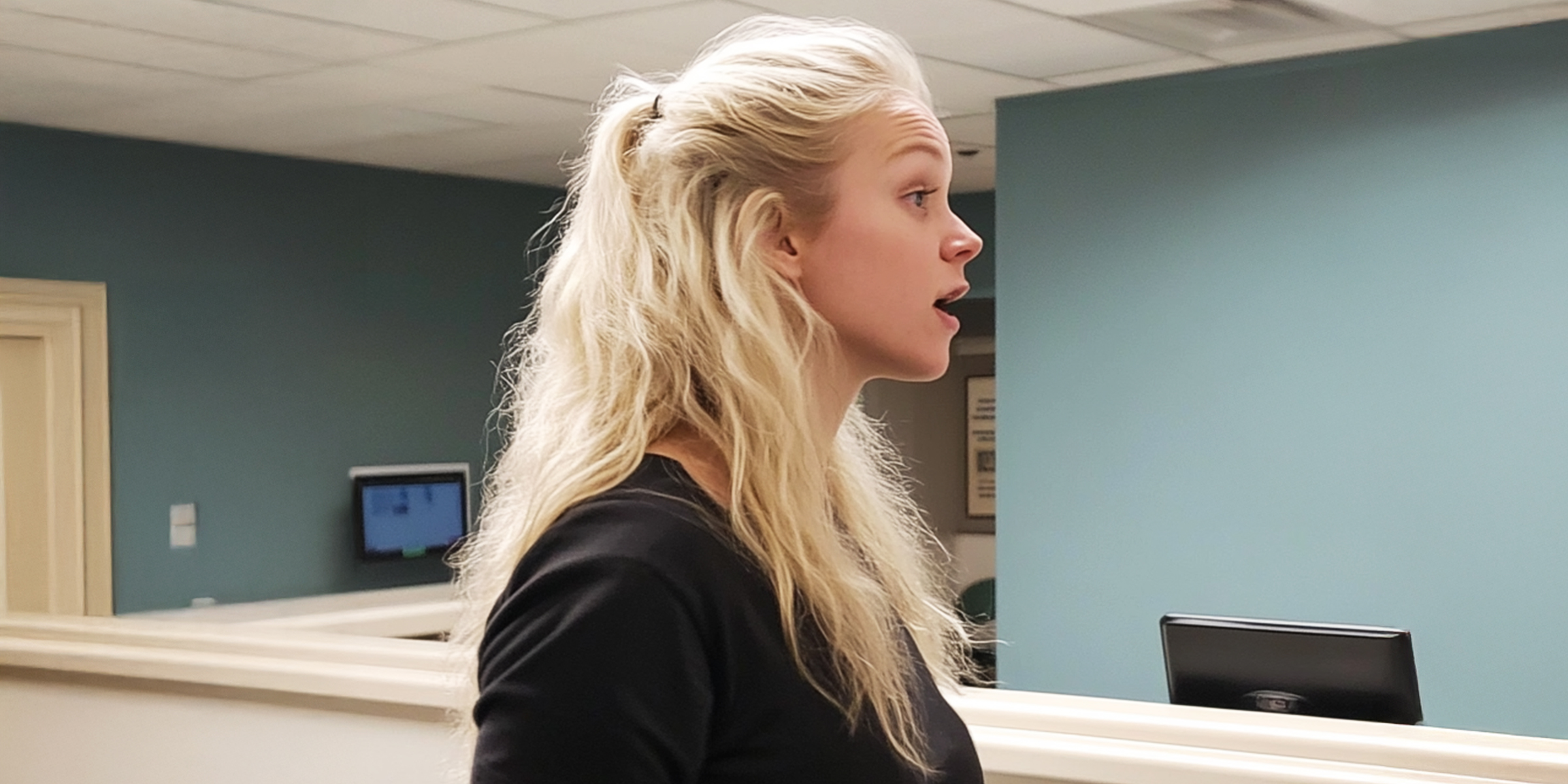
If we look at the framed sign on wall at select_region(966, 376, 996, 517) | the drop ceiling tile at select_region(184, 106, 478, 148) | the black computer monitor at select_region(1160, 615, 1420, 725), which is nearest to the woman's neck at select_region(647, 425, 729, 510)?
the black computer monitor at select_region(1160, 615, 1420, 725)

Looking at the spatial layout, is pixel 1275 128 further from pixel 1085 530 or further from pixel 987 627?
pixel 987 627

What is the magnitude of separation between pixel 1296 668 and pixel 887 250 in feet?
5.82

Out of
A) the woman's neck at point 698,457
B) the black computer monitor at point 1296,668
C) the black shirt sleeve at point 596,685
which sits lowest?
the black computer monitor at point 1296,668

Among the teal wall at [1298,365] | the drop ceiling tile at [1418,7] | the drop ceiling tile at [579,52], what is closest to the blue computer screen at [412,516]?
the drop ceiling tile at [579,52]

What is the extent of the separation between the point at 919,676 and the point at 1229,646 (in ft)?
5.56

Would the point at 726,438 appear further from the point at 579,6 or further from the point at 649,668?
the point at 579,6

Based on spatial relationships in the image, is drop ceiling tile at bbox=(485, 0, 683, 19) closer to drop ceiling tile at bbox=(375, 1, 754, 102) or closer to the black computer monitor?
drop ceiling tile at bbox=(375, 1, 754, 102)

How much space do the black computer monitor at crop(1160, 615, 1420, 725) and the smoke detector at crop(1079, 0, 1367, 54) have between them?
4.54 ft

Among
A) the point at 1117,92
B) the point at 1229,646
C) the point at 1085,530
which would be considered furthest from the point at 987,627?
the point at 1229,646

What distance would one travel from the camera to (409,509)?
568 cm

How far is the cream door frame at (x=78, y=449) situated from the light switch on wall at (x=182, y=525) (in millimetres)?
208

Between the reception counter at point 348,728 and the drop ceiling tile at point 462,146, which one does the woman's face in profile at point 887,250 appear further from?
the drop ceiling tile at point 462,146

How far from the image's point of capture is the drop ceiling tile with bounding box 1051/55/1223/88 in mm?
Result: 3865

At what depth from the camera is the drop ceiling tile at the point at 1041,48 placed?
3504 mm
